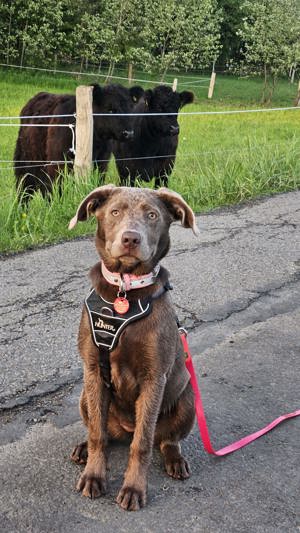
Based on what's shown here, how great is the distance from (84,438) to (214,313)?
6.38 feet

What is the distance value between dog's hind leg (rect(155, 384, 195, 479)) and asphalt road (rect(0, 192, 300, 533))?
6 cm

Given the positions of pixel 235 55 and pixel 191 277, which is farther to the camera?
pixel 235 55

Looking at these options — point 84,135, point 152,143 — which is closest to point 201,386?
point 84,135

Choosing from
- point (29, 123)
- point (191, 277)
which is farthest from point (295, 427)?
point (29, 123)

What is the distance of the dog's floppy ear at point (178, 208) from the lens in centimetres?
294

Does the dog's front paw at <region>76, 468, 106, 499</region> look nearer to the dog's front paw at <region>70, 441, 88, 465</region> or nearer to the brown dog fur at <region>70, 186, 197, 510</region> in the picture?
the brown dog fur at <region>70, 186, 197, 510</region>

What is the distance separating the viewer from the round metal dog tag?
112 inches

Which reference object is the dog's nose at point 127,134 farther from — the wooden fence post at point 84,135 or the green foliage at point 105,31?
the green foliage at point 105,31

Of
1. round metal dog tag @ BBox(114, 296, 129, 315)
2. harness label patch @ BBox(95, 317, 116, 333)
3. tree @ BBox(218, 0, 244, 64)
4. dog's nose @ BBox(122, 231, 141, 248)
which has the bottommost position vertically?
tree @ BBox(218, 0, 244, 64)

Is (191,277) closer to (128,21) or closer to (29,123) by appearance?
(29,123)

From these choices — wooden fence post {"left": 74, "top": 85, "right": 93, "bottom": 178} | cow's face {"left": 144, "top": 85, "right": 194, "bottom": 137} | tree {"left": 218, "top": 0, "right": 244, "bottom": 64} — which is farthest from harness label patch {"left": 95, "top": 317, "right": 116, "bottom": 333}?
tree {"left": 218, "top": 0, "right": 244, "bottom": 64}

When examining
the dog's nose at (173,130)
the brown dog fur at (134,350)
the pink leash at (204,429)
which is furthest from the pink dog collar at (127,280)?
the dog's nose at (173,130)

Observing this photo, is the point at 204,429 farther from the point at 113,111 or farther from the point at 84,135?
the point at 113,111

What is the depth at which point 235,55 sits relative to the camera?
54625mm
